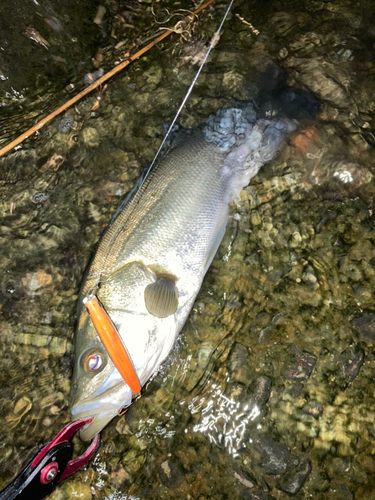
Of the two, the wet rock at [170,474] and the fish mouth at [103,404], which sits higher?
the fish mouth at [103,404]

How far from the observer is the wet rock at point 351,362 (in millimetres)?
2826

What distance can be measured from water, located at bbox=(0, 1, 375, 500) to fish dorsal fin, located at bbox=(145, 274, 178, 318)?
517 mm

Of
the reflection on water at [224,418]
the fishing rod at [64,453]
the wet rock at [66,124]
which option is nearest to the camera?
the fishing rod at [64,453]

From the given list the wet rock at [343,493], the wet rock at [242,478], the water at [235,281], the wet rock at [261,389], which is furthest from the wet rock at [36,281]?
the wet rock at [343,493]

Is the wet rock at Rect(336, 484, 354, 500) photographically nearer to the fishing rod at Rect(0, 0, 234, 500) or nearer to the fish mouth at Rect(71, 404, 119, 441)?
the fishing rod at Rect(0, 0, 234, 500)

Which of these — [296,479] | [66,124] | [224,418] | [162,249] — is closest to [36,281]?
[162,249]

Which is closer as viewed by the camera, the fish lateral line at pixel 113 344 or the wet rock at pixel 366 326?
the fish lateral line at pixel 113 344

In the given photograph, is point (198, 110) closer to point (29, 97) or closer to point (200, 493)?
point (29, 97)

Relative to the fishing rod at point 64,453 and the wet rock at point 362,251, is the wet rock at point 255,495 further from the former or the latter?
the wet rock at point 362,251

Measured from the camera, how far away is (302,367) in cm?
290

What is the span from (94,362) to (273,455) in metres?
1.71

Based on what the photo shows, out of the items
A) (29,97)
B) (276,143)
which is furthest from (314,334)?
(29,97)

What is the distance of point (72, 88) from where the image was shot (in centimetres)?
361

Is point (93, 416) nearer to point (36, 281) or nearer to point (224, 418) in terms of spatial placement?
point (224, 418)
